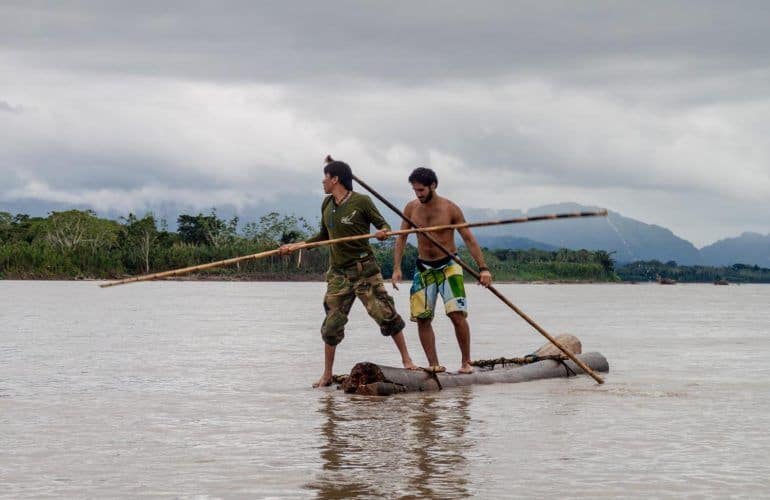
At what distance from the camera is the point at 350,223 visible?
1272 centimetres

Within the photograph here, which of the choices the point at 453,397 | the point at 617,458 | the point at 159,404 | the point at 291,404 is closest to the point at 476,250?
the point at 453,397

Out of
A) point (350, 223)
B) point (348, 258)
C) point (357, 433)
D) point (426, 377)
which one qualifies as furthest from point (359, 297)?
point (357, 433)

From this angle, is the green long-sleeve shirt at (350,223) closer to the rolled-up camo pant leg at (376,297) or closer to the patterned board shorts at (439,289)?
the rolled-up camo pant leg at (376,297)

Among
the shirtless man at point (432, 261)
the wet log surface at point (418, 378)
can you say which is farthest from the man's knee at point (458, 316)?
the wet log surface at point (418, 378)

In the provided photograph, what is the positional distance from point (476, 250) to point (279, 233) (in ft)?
440

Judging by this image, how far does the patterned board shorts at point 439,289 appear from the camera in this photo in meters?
13.4

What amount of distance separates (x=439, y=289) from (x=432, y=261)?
366 millimetres

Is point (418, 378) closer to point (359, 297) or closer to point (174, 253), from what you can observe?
point (359, 297)

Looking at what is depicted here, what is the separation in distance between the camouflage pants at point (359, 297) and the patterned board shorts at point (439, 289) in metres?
0.38

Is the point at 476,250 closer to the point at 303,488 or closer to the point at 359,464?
the point at 359,464

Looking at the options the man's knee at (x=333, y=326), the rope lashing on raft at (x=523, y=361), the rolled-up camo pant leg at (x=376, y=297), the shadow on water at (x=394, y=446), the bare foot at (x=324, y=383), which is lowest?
the shadow on water at (x=394, y=446)

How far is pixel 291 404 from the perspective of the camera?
12.2 m

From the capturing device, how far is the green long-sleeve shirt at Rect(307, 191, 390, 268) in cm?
1270

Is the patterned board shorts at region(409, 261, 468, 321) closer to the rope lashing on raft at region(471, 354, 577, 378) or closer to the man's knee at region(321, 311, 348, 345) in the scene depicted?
the man's knee at region(321, 311, 348, 345)
